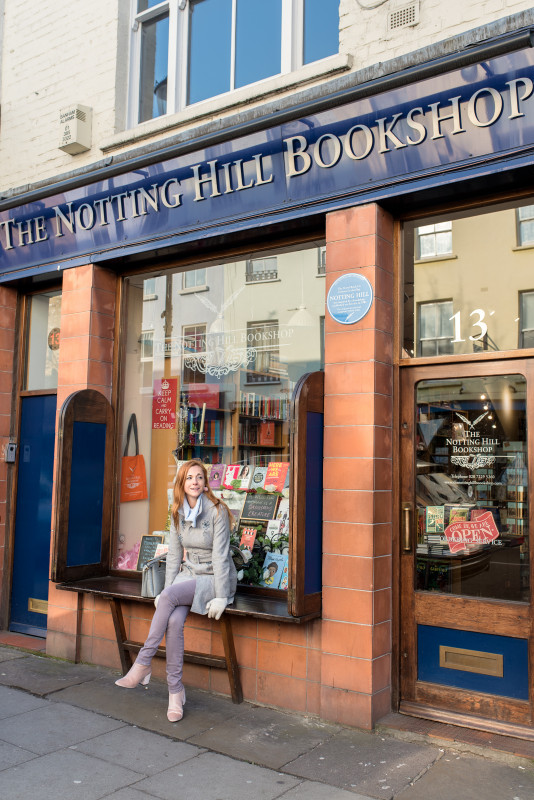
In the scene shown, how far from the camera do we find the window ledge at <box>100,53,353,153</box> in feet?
17.3

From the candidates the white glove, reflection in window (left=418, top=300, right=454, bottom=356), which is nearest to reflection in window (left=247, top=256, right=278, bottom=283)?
reflection in window (left=418, top=300, right=454, bottom=356)

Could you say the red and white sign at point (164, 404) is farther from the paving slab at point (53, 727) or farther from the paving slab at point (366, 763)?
the paving slab at point (366, 763)

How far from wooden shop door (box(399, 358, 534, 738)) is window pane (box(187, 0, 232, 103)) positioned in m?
3.55

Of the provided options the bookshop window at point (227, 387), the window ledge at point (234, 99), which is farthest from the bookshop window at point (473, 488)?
the window ledge at point (234, 99)

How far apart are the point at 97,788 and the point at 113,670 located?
2.23m

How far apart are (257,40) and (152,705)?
5.59 metres

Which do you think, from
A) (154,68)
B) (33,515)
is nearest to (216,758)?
(33,515)

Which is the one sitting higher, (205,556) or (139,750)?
(205,556)

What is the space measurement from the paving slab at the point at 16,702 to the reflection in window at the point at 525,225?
465 cm

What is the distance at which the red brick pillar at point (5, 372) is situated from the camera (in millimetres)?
7355

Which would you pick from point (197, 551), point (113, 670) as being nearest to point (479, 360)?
point (197, 551)

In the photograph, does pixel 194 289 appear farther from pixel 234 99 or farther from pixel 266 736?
pixel 266 736

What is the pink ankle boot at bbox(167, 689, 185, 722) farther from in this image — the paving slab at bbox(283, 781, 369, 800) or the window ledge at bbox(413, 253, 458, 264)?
the window ledge at bbox(413, 253, 458, 264)

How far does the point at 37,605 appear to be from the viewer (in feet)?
23.1
